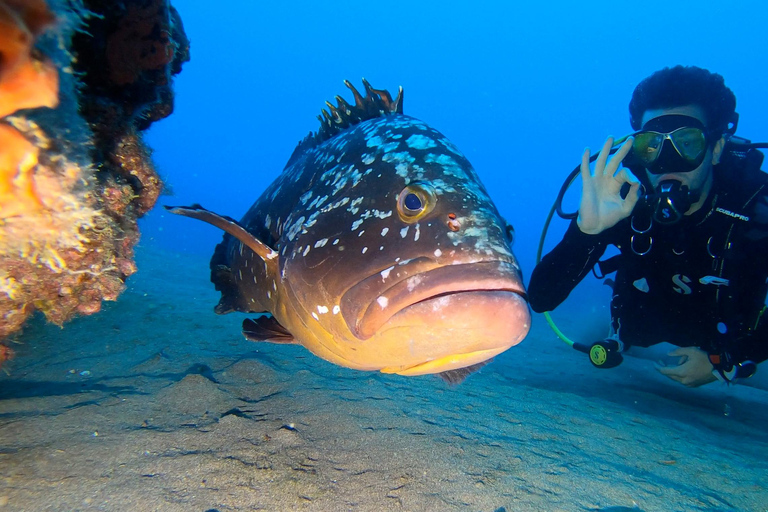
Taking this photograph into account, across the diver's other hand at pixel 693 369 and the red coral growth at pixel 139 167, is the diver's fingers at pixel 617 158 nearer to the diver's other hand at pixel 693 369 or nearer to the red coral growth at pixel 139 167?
the diver's other hand at pixel 693 369

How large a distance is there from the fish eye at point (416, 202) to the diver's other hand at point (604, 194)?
6.73 ft

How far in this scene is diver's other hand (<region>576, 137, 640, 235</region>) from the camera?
3521mm

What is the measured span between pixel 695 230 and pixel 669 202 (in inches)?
27.7

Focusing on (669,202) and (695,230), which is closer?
(669,202)

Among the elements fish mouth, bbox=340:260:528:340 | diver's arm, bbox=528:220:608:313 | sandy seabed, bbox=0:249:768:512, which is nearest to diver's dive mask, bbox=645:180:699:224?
diver's arm, bbox=528:220:608:313

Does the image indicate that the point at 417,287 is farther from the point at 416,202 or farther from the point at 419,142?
the point at 419,142

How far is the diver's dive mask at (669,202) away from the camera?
427 centimetres

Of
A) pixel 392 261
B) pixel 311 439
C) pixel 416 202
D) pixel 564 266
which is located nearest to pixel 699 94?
pixel 564 266

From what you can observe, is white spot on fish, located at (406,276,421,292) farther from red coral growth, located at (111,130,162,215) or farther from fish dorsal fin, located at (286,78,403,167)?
fish dorsal fin, located at (286,78,403,167)

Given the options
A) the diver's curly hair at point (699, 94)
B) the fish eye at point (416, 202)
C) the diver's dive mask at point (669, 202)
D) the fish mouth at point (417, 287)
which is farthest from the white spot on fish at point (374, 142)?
the diver's curly hair at point (699, 94)

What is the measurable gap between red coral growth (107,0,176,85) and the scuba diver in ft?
13.3

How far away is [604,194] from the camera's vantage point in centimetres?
372

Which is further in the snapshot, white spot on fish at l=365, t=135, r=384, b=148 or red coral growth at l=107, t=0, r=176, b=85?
white spot on fish at l=365, t=135, r=384, b=148

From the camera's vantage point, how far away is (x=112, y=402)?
3.16 m
